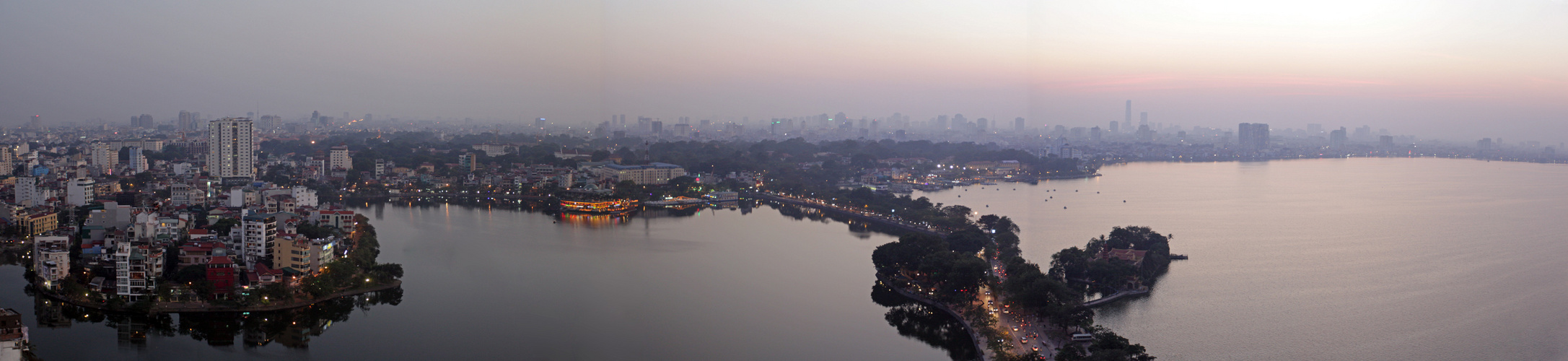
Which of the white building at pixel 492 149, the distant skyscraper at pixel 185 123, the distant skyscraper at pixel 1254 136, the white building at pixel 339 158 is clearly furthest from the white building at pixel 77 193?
the distant skyscraper at pixel 1254 136

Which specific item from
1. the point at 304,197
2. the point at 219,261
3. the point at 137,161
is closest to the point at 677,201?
the point at 304,197

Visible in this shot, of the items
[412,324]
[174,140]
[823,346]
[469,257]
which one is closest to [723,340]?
[823,346]

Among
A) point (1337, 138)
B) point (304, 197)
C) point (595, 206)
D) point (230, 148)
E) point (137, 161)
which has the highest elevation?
point (1337, 138)

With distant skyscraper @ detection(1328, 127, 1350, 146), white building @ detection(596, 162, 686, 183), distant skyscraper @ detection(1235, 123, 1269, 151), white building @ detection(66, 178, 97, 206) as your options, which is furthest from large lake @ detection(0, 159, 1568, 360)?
distant skyscraper @ detection(1328, 127, 1350, 146)

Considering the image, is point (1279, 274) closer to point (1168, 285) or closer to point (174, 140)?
point (1168, 285)

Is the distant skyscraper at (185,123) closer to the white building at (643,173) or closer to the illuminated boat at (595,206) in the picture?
the white building at (643,173)

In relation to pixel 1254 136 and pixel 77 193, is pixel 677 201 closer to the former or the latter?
pixel 77 193
